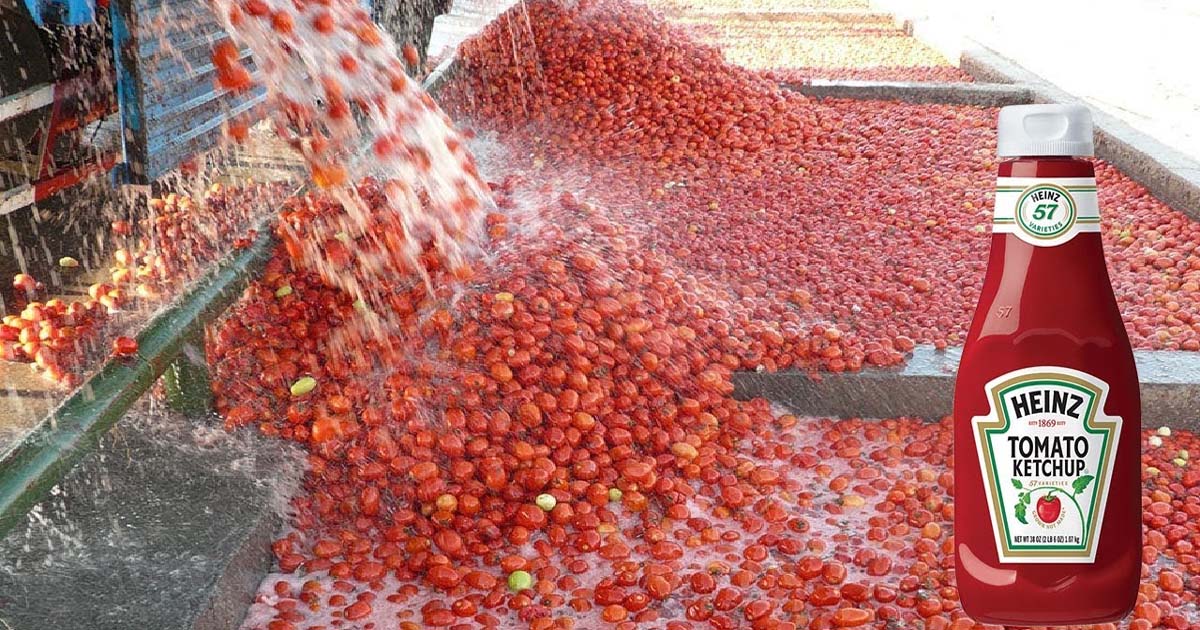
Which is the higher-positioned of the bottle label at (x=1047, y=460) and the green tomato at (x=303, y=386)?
the bottle label at (x=1047, y=460)

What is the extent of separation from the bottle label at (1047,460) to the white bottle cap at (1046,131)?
0.24 meters

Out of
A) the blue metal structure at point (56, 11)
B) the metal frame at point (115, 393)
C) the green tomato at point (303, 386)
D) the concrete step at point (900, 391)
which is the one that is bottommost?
the concrete step at point (900, 391)

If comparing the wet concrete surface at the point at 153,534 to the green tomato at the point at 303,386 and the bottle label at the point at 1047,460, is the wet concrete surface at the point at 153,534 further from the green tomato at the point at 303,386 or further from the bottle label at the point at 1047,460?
the bottle label at the point at 1047,460

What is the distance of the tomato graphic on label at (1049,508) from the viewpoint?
3.75ft

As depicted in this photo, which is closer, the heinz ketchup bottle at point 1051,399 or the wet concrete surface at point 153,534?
the heinz ketchup bottle at point 1051,399

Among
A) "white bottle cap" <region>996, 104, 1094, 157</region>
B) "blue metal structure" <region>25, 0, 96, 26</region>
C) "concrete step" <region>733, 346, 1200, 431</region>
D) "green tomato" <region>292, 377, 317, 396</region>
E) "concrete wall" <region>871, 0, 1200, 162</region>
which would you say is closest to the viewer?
"white bottle cap" <region>996, 104, 1094, 157</region>

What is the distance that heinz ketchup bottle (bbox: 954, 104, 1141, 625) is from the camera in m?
1.10

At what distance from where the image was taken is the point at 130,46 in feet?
10.0

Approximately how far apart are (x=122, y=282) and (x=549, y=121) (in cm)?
276

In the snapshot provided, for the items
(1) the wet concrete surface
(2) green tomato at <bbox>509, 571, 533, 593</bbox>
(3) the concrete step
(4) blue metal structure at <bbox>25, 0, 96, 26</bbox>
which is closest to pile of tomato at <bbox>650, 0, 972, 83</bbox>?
(3) the concrete step

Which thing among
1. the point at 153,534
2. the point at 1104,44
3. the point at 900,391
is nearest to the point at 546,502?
the point at 153,534

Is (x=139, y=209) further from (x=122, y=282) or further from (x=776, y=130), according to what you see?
→ (x=776, y=130)

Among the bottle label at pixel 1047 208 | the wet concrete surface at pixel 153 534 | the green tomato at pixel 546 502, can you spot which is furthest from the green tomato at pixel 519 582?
the bottle label at pixel 1047 208

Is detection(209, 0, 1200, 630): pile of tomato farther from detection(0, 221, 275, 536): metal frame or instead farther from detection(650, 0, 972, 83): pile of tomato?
detection(650, 0, 972, 83): pile of tomato
